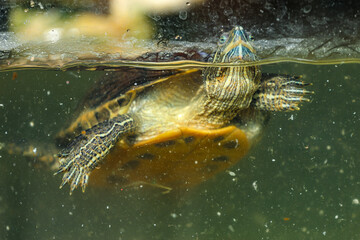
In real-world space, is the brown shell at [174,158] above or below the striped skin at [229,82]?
below

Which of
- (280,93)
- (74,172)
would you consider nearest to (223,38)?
(280,93)

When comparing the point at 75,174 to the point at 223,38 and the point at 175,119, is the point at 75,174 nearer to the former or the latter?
the point at 175,119

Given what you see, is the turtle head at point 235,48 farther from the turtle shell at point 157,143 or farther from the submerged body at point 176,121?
the turtle shell at point 157,143

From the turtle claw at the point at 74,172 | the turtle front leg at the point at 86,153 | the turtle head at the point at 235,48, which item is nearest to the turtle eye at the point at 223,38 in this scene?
the turtle head at the point at 235,48

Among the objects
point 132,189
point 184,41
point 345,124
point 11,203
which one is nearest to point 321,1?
point 184,41

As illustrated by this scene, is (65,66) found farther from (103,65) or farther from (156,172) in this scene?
(156,172)

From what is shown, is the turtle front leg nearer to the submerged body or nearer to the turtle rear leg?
the submerged body

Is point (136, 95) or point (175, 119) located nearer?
point (175, 119)
